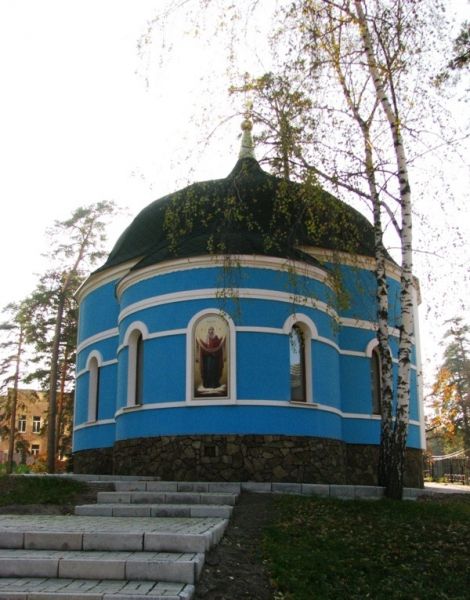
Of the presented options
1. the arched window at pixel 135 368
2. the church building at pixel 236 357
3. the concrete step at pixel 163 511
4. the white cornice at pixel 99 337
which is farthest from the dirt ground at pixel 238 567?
the white cornice at pixel 99 337

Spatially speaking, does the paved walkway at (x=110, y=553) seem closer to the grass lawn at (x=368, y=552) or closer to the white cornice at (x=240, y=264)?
the grass lawn at (x=368, y=552)

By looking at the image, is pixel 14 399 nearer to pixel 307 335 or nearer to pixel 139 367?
pixel 139 367

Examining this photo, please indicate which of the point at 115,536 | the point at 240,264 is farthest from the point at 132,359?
the point at 115,536

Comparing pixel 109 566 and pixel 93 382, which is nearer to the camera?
pixel 109 566

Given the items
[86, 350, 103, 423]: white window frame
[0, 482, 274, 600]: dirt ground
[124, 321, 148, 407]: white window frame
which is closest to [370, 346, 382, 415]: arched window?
[124, 321, 148, 407]: white window frame

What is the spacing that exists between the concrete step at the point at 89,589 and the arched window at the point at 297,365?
870cm

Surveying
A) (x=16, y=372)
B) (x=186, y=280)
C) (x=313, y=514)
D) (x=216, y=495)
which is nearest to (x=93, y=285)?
(x=186, y=280)

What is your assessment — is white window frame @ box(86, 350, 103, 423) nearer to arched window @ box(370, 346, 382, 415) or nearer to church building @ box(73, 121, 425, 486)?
church building @ box(73, 121, 425, 486)

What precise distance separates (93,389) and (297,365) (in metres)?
7.73

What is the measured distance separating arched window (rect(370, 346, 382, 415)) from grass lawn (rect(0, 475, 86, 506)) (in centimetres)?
811

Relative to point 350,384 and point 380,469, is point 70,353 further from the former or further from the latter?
point 380,469

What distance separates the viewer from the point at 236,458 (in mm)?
13422

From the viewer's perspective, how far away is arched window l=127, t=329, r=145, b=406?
608 inches

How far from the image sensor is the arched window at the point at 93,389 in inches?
776
